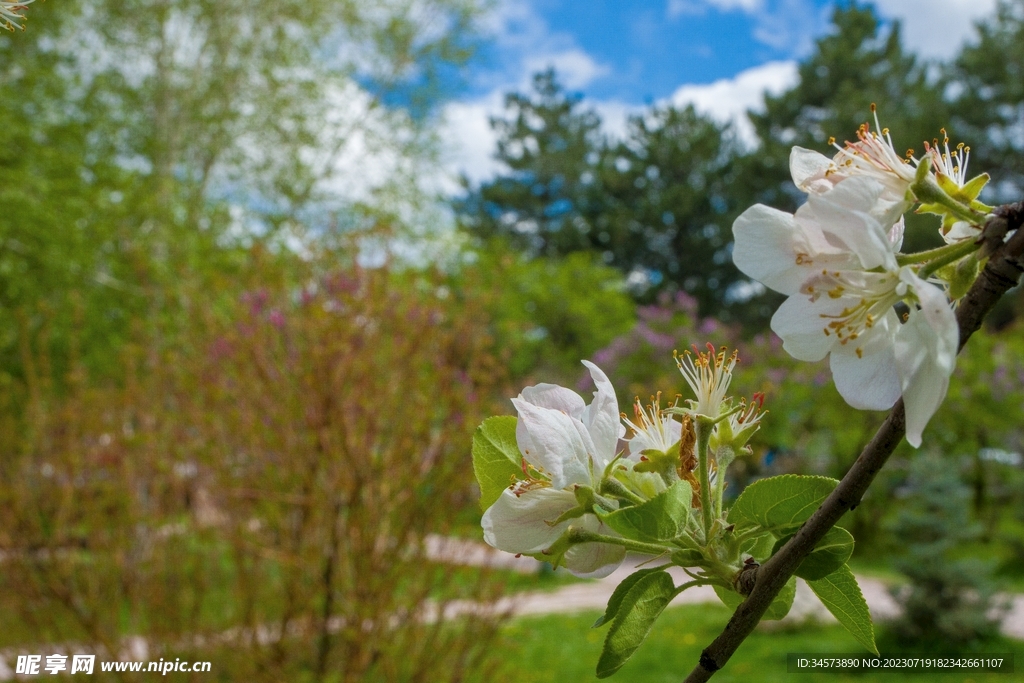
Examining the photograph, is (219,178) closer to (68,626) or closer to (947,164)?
(68,626)

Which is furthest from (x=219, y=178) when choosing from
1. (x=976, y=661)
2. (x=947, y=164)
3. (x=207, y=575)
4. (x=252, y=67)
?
(x=947, y=164)

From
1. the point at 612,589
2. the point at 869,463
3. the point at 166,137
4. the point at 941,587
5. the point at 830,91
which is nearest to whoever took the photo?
the point at 869,463

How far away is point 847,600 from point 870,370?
117 millimetres

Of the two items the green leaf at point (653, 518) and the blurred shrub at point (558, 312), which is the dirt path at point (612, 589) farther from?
the blurred shrub at point (558, 312)

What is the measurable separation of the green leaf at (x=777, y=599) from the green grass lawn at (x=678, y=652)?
3538mm

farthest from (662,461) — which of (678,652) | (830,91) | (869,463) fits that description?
(830,91)

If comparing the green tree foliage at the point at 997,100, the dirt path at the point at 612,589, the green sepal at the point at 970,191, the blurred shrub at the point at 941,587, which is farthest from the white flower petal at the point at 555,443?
the green tree foliage at the point at 997,100

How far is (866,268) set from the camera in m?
0.38

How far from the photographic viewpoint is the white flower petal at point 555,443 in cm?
43

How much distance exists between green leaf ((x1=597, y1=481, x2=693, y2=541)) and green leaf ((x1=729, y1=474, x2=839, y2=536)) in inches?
1.9

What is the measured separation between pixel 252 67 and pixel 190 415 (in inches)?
364

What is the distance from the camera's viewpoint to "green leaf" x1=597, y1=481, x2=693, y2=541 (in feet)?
1.26

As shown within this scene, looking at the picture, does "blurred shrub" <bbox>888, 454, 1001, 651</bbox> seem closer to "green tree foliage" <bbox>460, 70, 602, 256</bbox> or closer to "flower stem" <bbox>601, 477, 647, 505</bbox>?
"flower stem" <bbox>601, 477, 647, 505</bbox>

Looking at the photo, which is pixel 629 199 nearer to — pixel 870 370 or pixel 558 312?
pixel 558 312
